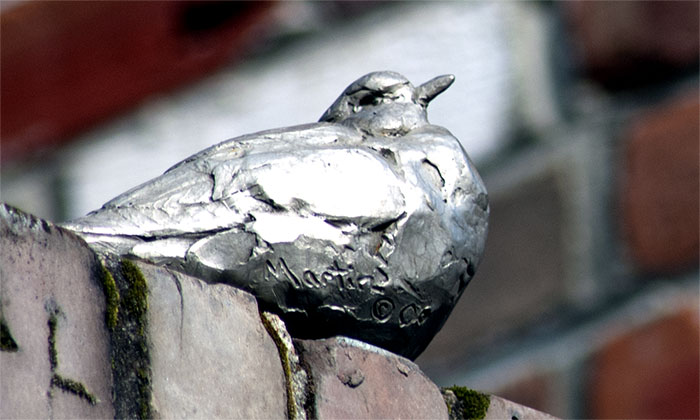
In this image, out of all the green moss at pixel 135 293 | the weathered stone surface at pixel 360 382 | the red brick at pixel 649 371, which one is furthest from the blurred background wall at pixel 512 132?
the green moss at pixel 135 293

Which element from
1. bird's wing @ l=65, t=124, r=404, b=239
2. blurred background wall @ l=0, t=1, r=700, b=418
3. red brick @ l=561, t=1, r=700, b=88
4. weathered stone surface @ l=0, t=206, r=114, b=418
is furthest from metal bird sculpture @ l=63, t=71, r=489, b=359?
red brick @ l=561, t=1, r=700, b=88

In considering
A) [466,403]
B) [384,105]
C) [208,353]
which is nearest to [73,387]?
[208,353]

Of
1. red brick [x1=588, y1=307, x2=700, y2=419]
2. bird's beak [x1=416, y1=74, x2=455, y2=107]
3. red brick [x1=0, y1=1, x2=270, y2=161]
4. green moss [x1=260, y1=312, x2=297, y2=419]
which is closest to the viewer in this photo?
green moss [x1=260, y1=312, x2=297, y2=419]

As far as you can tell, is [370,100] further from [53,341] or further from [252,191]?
[53,341]

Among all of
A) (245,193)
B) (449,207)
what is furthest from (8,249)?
(449,207)

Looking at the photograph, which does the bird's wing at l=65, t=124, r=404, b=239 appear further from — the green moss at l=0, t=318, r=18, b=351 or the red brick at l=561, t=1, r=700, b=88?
the red brick at l=561, t=1, r=700, b=88

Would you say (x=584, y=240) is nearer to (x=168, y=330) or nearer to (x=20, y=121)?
(x=20, y=121)
